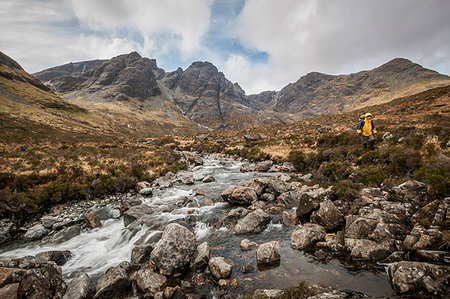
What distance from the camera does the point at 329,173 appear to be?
1552 cm

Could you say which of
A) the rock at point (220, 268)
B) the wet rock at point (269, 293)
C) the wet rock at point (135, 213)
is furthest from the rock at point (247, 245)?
the wet rock at point (135, 213)

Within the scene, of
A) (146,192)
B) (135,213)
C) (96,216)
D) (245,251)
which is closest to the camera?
(245,251)

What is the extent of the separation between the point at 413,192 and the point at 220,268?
8996 millimetres

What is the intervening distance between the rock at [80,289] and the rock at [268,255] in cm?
603

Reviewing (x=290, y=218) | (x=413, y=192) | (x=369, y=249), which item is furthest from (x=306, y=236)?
(x=413, y=192)

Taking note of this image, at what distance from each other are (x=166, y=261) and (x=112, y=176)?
550 inches

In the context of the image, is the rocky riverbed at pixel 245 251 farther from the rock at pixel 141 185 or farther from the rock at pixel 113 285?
the rock at pixel 141 185

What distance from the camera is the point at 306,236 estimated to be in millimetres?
8211

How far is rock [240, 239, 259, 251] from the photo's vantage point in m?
8.22

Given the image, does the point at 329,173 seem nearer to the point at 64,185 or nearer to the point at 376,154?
the point at 376,154

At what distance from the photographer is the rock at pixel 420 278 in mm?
4641

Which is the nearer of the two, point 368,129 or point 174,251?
point 174,251

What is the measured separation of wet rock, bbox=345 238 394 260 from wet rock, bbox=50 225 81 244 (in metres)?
13.8

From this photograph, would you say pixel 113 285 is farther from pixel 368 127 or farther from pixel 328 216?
pixel 368 127
